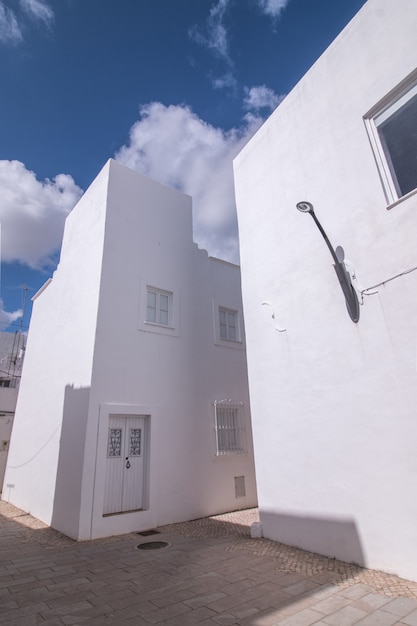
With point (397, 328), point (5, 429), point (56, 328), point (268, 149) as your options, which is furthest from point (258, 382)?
point (5, 429)

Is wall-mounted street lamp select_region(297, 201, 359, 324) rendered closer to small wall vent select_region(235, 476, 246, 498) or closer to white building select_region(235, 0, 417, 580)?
white building select_region(235, 0, 417, 580)

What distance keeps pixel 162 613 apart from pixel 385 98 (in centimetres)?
644

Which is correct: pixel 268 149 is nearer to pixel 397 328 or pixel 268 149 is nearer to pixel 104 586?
pixel 397 328

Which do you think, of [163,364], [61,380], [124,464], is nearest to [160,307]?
[163,364]

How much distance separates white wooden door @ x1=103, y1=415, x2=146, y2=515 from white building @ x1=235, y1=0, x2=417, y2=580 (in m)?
2.64

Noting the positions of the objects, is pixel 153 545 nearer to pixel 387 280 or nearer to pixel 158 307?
pixel 158 307

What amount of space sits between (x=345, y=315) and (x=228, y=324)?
5.18 m

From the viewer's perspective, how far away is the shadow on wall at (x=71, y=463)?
6.16 m

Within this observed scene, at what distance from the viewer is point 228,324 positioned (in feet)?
31.7

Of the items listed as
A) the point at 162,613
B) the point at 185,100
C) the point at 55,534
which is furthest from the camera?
the point at 185,100

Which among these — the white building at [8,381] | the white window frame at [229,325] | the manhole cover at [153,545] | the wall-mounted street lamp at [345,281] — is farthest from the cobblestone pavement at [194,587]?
the white building at [8,381]

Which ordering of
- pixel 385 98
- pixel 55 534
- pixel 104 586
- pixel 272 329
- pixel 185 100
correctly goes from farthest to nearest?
1. pixel 185 100
2. pixel 55 534
3. pixel 272 329
4. pixel 385 98
5. pixel 104 586

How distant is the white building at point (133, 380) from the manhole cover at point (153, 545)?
883 millimetres

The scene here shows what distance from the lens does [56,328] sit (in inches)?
360
